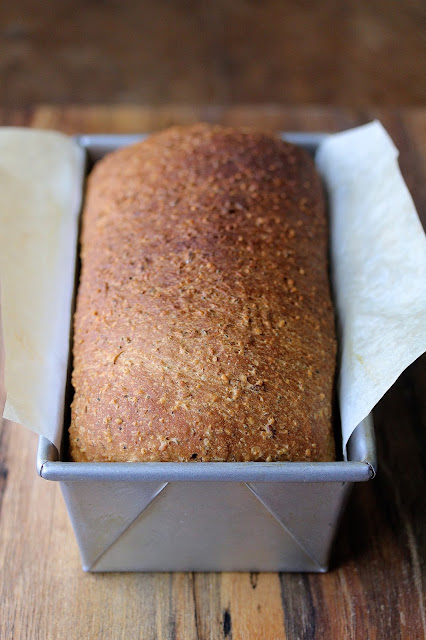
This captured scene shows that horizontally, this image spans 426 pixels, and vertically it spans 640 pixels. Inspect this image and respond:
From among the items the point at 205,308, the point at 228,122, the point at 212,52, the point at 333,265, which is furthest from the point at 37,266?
the point at 212,52

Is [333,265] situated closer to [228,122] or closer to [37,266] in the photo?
[37,266]

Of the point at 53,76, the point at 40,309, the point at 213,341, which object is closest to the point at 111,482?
the point at 213,341

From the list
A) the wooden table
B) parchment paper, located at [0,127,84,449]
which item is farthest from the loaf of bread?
the wooden table

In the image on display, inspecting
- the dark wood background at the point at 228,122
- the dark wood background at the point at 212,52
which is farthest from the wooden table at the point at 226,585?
the dark wood background at the point at 212,52

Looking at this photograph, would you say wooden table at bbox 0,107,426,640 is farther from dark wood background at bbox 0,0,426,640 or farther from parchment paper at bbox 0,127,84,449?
parchment paper at bbox 0,127,84,449

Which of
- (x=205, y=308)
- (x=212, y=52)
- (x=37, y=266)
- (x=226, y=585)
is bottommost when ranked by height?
(x=212, y=52)

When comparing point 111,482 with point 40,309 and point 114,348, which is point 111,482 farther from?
point 40,309
